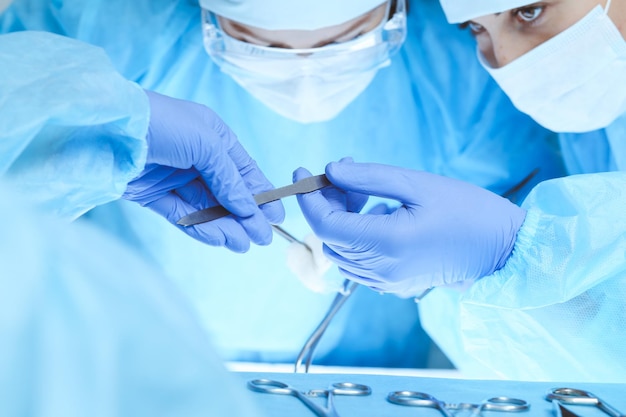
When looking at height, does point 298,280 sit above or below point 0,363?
below

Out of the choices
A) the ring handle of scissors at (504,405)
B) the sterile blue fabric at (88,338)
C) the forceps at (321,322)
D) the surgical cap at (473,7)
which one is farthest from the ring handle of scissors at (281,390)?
the surgical cap at (473,7)

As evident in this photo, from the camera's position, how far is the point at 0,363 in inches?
10.2

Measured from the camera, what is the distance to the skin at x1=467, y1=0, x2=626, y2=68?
116 centimetres

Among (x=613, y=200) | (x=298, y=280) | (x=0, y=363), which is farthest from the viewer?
(x=298, y=280)

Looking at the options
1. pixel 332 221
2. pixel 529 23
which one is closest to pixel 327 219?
pixel 332 221

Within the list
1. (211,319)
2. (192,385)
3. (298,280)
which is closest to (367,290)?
(298,280)

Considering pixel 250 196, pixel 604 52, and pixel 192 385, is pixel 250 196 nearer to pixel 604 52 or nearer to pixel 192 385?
pixel 604 52

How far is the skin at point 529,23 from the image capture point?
116 centimetres

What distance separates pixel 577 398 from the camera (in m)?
0.78

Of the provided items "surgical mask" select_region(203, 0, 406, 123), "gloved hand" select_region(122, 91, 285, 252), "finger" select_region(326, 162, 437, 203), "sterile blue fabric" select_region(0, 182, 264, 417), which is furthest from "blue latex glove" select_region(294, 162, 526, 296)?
"sterile blue fabric" select_region(0, 182, 264, 417)

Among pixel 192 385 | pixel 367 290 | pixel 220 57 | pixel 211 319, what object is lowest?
pixel 211 319

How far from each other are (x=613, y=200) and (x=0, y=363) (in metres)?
0.99

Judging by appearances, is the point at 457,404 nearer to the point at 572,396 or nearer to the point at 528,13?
the point at 572,396

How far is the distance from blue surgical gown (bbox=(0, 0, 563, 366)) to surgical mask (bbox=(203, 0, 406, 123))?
9cm
